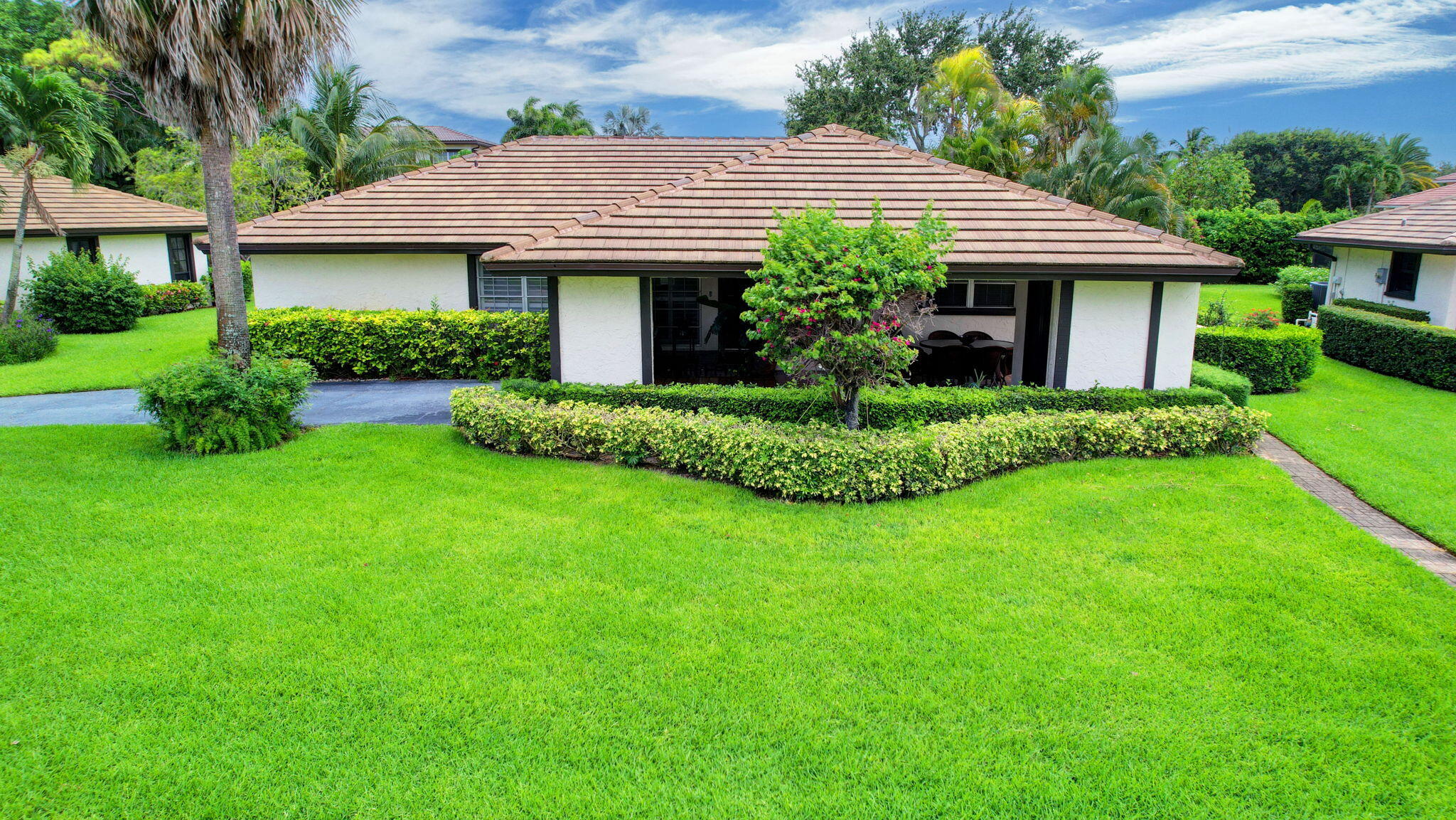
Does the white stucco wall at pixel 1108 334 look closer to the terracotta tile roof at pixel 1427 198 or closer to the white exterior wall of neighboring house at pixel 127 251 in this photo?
the terracotta tile roof at pixel 1427 198

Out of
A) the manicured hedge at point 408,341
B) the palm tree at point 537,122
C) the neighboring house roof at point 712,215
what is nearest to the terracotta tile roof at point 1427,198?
the neighboring house roof at point 712,215

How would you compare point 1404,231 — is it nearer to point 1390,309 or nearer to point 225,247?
point 1390,309

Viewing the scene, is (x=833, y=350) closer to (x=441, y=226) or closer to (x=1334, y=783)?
(x=1334, y=783)

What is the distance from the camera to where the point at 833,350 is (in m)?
Result: 8.92

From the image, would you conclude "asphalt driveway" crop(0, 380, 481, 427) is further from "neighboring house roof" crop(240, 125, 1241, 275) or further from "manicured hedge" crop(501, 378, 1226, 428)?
"neighboring house roof" crop(240, 125, 1241, 275)

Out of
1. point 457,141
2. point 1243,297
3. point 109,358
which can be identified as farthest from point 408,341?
point 457,141

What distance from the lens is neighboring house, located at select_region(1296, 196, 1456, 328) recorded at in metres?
18.0

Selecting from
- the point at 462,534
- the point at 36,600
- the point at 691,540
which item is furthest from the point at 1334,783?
the point at 36,600

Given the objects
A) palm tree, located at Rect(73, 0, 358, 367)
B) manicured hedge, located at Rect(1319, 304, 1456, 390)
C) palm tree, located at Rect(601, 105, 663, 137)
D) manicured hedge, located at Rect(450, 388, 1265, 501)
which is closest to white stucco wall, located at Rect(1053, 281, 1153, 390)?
manicured hedge, located at Rect(450, 388, 1265, 501)

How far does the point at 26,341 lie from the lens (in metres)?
17.2

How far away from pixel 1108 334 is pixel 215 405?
11822mm

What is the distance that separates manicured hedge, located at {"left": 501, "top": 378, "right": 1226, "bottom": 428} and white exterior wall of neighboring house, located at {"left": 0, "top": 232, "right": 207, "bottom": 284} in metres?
19.9

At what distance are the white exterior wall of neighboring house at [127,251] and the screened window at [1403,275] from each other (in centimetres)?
3485

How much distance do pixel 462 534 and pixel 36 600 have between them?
319 centimetres
